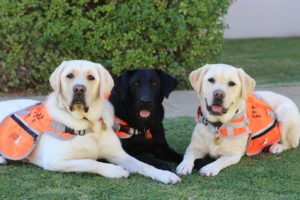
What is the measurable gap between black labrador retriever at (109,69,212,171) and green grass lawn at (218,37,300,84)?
4841mm

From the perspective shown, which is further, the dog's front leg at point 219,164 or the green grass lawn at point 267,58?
the green grass lawn at point 267,58

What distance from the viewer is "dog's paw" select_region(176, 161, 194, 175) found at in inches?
189

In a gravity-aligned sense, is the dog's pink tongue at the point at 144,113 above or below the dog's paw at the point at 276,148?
above

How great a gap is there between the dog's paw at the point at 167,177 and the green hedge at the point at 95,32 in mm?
4142

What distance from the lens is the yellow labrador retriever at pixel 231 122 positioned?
194 inches

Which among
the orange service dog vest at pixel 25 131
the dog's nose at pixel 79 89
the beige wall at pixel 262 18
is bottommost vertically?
the beige wall at pixel 262 18

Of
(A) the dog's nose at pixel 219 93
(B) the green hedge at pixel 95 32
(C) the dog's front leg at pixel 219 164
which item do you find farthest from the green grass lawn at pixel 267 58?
(A) the dog's nose at pixel 219 93

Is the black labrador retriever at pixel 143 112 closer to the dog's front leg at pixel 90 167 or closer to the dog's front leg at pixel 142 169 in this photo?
the dog's front leg at pixel 142 169

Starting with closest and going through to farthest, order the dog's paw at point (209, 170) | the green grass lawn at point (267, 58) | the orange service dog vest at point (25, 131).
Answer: the dog's paw at point (209, 170) → the orange service dog vest at point (25, 131) → the green grass lawn at point (267, 58)

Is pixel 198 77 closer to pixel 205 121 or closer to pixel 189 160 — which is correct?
pixel 205 121

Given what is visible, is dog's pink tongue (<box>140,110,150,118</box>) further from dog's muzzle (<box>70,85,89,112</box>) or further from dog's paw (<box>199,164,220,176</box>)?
dog's paw (<box>199,164,220,176</box>)

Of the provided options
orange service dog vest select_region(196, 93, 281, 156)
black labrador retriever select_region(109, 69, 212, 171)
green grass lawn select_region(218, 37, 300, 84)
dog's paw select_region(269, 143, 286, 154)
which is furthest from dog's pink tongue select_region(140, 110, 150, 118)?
green grass lawn select_region(218, 37, 300, 84)

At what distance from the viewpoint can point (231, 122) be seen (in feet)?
16.9

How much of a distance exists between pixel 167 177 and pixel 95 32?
4.35 metres
